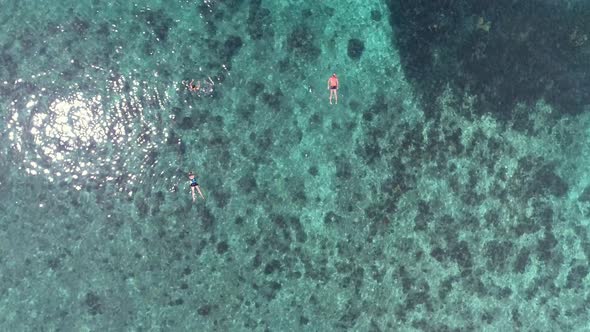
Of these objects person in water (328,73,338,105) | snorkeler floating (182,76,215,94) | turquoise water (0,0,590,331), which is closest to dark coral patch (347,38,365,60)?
turquoise water (0,0,590,331)

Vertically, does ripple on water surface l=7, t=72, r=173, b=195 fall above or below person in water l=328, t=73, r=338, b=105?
above

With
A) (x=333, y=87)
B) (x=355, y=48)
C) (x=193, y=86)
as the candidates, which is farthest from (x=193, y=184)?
(x=355, y=48)

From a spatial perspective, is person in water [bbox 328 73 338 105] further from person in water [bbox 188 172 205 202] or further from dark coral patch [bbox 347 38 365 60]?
person in water [bbox 188 172 205 202]

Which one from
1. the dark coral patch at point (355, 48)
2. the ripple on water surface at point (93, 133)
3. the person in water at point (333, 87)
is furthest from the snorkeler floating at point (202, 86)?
the dark coral patch at point (355, 48)

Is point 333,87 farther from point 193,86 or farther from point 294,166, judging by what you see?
point 193,86

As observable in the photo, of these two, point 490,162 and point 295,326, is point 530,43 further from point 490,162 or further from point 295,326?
point 295,326

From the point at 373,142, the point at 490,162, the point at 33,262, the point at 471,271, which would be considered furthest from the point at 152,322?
the point at 490,162
